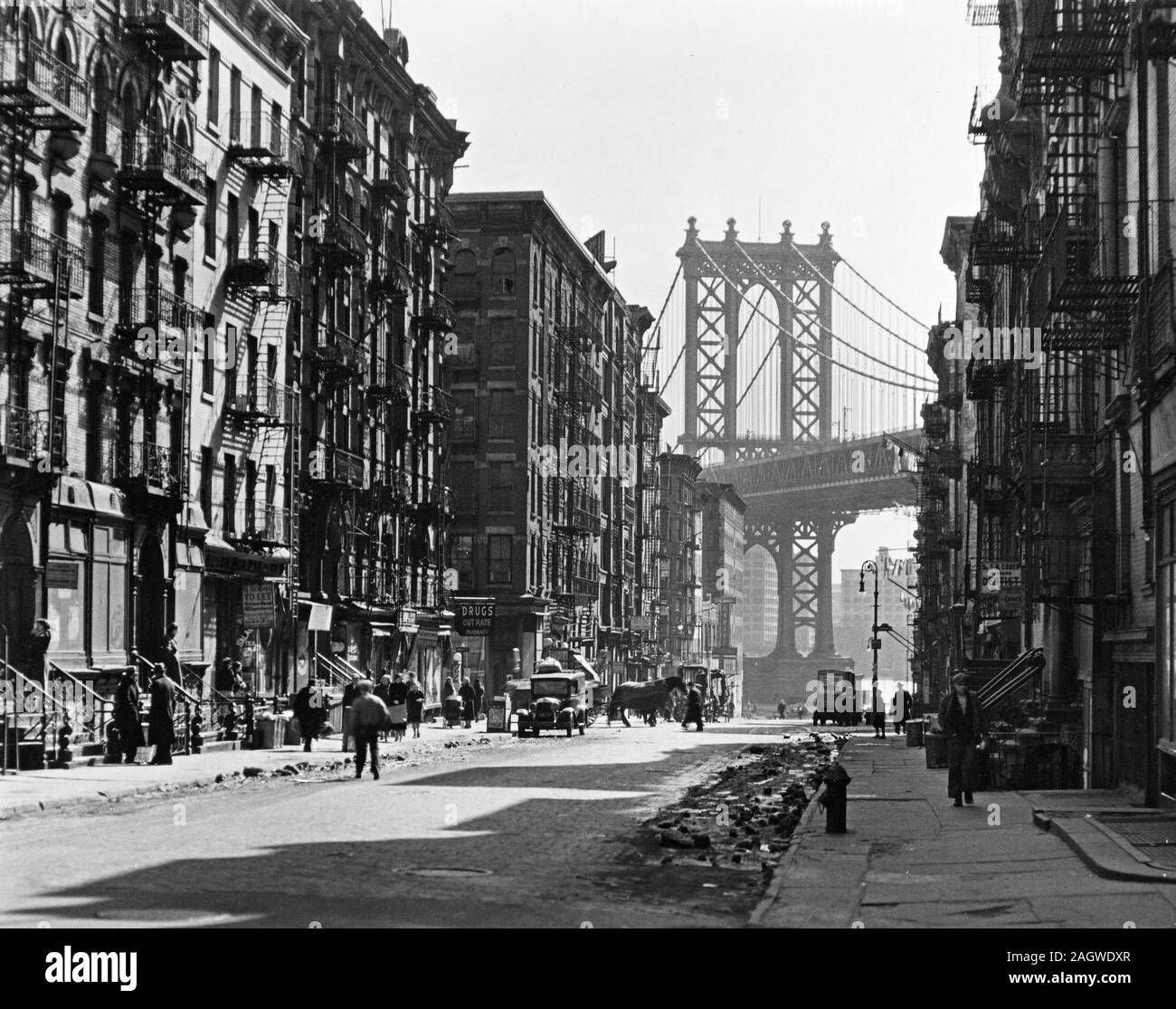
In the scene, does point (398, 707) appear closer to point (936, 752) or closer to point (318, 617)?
point (318, 617)

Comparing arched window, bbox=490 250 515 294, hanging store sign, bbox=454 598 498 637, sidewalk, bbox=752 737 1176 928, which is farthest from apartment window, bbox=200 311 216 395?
arched window, bbox=490 250 515 294

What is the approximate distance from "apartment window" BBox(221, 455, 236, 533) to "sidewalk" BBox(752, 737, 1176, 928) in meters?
26.2

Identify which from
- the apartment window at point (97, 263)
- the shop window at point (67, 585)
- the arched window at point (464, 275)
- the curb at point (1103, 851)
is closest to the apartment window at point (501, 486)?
the arched window at point (464, 275)

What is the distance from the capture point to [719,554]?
158 meters

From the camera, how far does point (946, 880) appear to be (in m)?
16.9

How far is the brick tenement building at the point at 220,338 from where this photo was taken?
118 ft

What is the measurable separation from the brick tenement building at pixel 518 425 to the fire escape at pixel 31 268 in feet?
138

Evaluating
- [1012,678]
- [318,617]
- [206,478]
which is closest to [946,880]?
[1012,678]

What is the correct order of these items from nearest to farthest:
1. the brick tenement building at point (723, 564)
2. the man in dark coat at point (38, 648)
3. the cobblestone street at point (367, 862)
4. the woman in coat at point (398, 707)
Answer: the cobblestone street at point (367, 862), the man in dark coat at point (38, 648), the woman in coat at point (398, 707), the brick tenement building at point (723, 564)

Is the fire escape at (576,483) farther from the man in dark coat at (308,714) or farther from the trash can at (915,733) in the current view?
the man in dark coat at (308,714)

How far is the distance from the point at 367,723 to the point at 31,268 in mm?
11691

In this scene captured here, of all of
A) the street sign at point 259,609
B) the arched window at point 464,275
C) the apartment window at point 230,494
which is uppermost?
the arched window at point 464,275

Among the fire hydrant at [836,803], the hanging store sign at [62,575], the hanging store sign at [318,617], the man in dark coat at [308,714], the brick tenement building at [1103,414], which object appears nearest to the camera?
the fire hydrant at [836,803]

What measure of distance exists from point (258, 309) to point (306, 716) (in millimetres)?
14777
